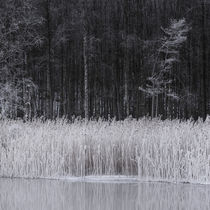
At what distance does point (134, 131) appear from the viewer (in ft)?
32.0

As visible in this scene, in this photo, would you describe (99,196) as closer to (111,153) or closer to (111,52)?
(111,153)

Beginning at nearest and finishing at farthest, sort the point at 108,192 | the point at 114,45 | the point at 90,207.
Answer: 1. the point at 90,207
2. the point at 108,192
3. the point at 114,45

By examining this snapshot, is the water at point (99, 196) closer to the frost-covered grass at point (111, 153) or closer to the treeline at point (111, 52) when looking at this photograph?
the frost-covered grass at point (111, 153)

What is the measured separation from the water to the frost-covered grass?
437 mm

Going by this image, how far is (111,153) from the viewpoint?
30.8 feet

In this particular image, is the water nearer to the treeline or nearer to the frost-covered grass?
the frost-covered grass

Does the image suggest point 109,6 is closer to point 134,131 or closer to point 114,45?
point 114,45

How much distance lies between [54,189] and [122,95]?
1909 centimetres

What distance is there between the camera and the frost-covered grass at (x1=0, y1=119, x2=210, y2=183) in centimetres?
877

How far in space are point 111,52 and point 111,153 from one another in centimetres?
1674

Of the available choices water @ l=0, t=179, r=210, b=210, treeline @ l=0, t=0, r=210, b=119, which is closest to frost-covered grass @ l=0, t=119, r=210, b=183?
water @ l=0, t=179, r=210, b=210

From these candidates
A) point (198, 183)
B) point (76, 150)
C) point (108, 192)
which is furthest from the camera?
point (76, 150)

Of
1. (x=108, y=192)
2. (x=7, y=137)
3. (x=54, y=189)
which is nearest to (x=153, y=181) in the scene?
(x=108, y=192)

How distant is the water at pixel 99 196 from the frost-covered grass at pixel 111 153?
44 cm
